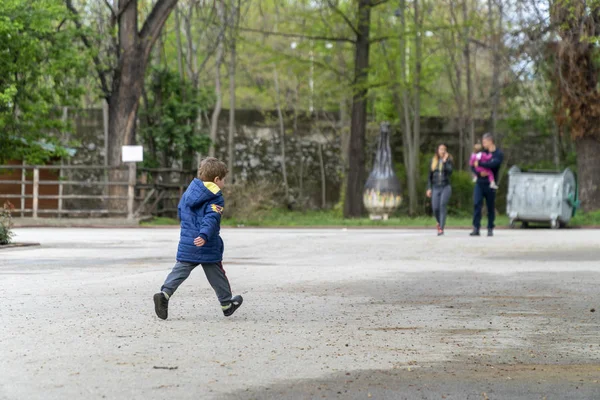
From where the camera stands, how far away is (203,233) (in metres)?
8.74

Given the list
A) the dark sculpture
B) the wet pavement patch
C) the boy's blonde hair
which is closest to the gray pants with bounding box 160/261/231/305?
the boy's blonde hair

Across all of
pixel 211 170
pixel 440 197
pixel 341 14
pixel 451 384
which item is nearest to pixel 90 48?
pixel 341 14

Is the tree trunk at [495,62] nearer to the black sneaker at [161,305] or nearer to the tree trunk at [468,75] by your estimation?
the tree trunk at [468,75]

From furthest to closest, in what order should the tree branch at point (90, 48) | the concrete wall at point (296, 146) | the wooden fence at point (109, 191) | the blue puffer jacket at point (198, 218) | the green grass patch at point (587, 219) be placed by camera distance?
1. the concrete wall at point (296, 146)
2. the tree branch at point (90, 48)
3. the wooden fence at point (109, 191)
4. the green grass patch at point (587, 219)
5. the blue puffer jacket at point (198, 218)

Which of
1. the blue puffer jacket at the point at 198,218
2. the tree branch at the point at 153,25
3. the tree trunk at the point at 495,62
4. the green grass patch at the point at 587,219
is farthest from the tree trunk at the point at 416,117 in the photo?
the blue puffer jacket at the point at 198,218

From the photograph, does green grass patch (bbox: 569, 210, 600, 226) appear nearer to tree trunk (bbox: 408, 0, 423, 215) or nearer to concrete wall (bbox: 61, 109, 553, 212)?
tree trunk (bbox: 408, 0, 423, 215)

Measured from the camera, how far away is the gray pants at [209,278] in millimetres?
8984

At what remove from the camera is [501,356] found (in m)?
7.12

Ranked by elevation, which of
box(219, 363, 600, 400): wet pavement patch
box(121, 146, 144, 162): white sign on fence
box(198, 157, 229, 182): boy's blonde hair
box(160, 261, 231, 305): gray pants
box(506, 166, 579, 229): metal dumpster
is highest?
box(121, 146, 144, 162): white sign on fence

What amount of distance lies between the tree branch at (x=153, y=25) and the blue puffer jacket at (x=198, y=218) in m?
23.5

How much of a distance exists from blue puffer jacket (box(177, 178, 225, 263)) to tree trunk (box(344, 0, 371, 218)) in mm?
25498

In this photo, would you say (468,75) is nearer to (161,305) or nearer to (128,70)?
(128,70)

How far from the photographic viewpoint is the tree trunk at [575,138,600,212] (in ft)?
112

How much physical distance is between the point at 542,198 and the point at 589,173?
7.03 metres
